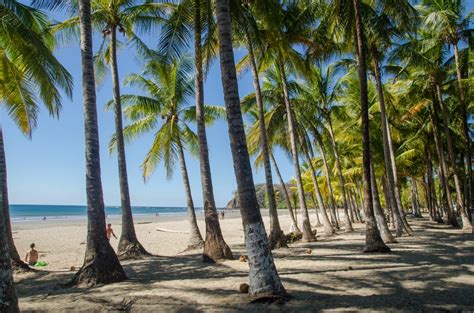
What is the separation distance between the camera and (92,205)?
7.65m

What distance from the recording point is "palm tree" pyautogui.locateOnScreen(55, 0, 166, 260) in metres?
12.3

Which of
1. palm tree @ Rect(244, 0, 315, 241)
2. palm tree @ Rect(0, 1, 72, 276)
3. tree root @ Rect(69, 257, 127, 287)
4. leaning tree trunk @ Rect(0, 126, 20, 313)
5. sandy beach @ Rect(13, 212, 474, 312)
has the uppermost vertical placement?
palm tree @ Rect(244, 0, 315, 241)

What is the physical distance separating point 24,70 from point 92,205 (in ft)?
16.7

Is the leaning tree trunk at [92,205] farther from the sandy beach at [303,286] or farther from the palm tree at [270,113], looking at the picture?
the palm tree at [270,113]

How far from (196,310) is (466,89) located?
61.3 feet

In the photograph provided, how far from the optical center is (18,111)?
12195mm

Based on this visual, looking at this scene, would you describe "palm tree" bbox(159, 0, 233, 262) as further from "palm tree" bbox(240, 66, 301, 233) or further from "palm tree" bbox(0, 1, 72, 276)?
"palm tree" bbox(240, 66, 301, 233)

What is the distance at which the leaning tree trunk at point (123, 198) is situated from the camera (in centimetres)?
1210

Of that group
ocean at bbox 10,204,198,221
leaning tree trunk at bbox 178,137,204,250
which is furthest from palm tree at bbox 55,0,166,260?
ocean at bbox 10,204,198,221

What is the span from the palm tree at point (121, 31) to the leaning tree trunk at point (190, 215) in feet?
8.73

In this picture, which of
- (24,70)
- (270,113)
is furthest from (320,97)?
(24,70)

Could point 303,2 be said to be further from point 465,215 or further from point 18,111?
point 465,215

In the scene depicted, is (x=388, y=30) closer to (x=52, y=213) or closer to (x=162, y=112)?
(x=162, y=112)

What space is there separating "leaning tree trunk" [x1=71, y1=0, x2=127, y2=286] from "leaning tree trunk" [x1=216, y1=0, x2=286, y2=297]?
140 inches
